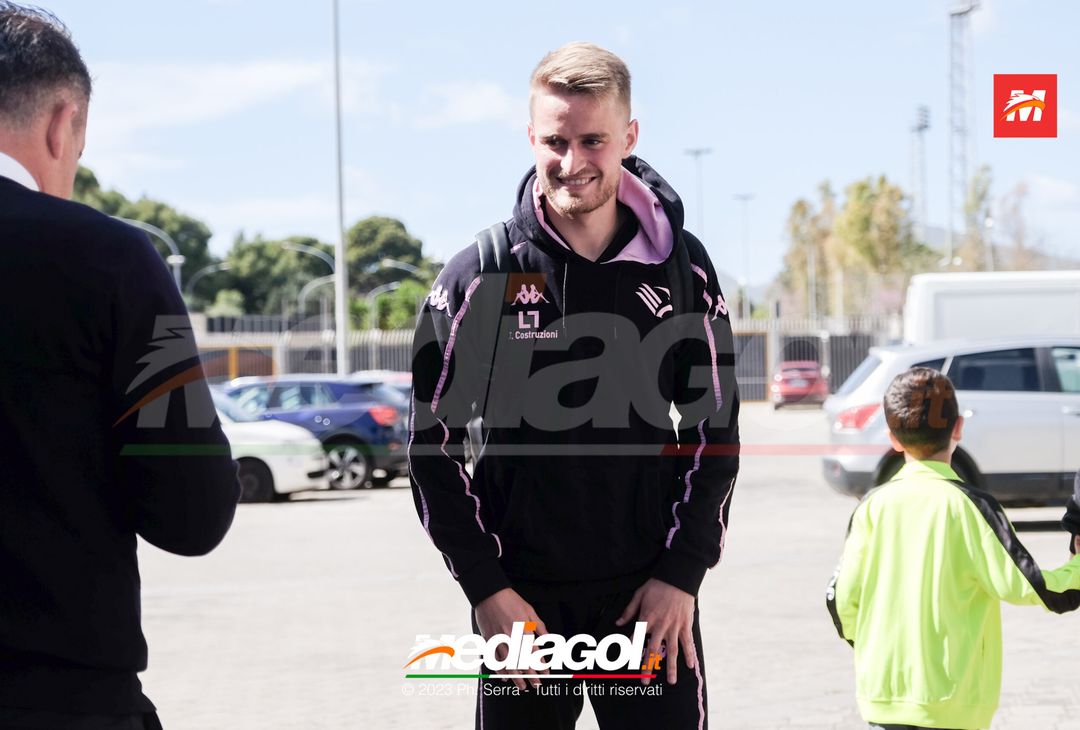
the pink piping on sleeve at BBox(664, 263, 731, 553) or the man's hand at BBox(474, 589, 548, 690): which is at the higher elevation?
the pink piping on sleeve at BBox(664, 263, 731, 553)

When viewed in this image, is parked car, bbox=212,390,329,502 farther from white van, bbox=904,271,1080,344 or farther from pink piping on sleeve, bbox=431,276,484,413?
pink piping on sleeve, bbox=431,276,484,413

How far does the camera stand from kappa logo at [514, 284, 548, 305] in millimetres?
3045

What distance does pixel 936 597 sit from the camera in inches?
139

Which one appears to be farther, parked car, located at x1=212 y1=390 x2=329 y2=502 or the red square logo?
parked car, located at x1=212 y1=390 x2=329 y2=502

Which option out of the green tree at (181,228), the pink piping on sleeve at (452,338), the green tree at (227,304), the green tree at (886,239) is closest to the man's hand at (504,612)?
the pink piping on sleeve at (452,338)

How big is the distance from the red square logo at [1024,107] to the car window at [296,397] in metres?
13.1

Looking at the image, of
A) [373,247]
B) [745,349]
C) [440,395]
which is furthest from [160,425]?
[373,247]

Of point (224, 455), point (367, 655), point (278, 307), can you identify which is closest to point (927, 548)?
point (224, 455)

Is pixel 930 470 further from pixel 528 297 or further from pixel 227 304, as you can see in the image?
pixel 227 304

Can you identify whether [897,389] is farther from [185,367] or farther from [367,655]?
[367,655]

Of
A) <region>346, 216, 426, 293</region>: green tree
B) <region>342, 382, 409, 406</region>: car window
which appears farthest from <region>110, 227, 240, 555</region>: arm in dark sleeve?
<region>346, 216, 426, 293</region>: green tree

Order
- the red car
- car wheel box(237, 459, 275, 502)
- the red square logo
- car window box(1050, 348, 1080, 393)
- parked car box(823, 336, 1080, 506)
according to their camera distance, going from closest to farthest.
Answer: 1. the red square logo
2. parked car box(823, 336, 1080, 506)
3. car window box(1050, 348, 1080, 393)
4. car wheel box(237, 459, 275, 502)
5. the red car

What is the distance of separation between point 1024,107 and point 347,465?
42.1 feet

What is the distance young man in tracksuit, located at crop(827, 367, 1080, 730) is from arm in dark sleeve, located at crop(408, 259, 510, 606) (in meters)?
1.16
